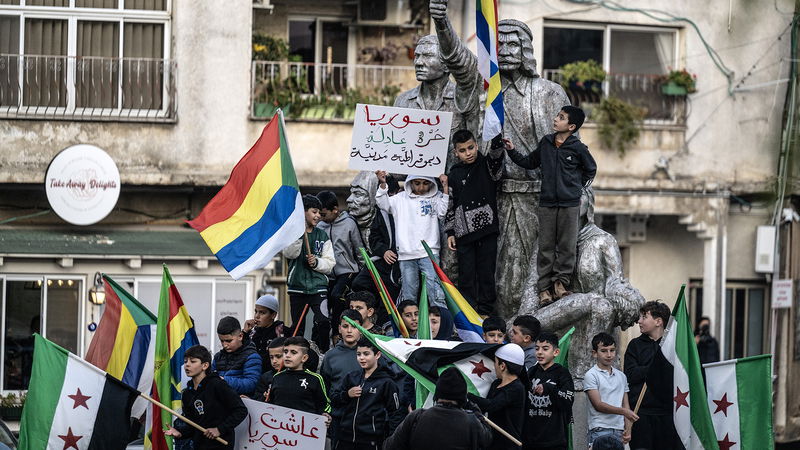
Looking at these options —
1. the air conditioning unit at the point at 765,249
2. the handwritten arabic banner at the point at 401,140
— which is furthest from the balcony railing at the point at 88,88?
the handwritten arabic banner at the point at 401,140

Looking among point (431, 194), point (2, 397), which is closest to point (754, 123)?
point (2, 397)

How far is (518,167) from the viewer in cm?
1347

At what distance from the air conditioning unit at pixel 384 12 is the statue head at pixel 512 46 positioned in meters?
17.0

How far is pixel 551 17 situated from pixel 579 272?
1834cm

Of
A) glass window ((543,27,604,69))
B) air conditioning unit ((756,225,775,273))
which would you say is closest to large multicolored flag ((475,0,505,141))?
glass window ((543,27,604,69))

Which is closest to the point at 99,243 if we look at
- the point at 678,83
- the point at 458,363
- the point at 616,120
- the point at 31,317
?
the point at 31,317

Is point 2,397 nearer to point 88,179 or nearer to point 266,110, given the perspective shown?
point 88,179

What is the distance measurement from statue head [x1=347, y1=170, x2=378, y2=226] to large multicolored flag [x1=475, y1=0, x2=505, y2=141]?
74.3 inches

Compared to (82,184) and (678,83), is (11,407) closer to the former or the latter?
(82,184)

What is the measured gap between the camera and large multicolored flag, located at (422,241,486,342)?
13.0 meters

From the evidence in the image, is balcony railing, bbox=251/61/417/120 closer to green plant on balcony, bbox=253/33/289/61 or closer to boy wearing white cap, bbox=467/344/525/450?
green plant on balcony, bbox=253/33/289/61

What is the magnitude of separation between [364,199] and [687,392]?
11.4 feet

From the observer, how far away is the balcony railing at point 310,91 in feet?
97.2

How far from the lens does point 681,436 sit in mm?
12680
